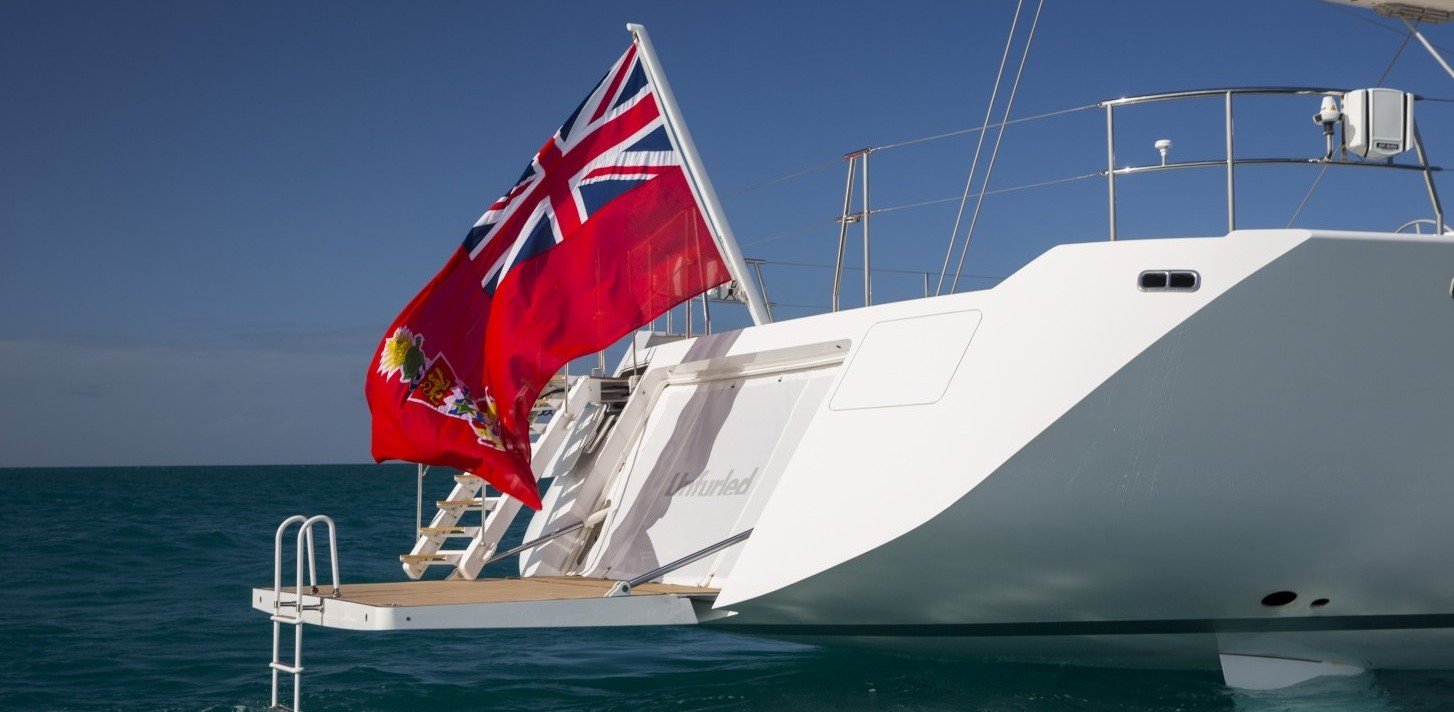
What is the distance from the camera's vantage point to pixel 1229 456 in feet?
19.2

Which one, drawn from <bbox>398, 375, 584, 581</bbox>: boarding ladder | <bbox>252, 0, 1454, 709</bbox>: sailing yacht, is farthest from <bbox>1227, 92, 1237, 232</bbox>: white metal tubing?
<bbox>398, 375, 584, 581</bbox>: boarding ladder

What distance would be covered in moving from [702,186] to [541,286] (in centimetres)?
130

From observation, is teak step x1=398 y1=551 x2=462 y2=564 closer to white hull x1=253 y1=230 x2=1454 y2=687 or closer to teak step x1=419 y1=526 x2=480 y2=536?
teak step x1=419 y1=526 x2=480 y2=536

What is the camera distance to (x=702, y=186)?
29.7 ft

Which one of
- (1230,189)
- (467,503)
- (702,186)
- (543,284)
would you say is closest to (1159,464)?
(1230,189)

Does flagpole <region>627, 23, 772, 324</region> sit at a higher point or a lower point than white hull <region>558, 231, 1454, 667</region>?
higher

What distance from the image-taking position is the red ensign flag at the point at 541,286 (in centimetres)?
850

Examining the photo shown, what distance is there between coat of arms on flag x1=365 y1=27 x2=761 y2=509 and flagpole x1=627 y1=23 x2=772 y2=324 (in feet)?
0.10

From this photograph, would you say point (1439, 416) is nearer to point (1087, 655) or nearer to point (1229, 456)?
point (1229, 456)

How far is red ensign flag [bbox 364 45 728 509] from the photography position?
27.9 ft

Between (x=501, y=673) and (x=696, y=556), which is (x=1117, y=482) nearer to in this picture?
(x=696, y=556)

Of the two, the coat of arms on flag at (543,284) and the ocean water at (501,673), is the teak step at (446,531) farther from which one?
the coat of arms on flag at (543,284)

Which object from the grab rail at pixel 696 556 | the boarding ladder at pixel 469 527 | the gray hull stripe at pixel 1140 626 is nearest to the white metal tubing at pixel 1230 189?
the gray hull stripe at pixel 1140 626

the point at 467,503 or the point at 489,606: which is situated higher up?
the point at 467,503
